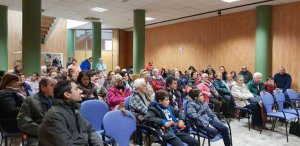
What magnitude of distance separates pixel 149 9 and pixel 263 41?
4.34 m

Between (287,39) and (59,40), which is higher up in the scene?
(59,40)

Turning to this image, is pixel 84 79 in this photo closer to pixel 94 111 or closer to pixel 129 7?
pixel 94 111

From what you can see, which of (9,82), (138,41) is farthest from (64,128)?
(138,41)

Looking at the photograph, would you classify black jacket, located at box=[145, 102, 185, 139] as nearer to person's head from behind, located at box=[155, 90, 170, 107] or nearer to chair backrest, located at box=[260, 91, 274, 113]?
person's head from behind, located at box=[155, 90, 170, 107]

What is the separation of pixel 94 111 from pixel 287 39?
7.84 metres

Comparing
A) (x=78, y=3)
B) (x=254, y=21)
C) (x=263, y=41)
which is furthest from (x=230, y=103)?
(x=78, y=3)

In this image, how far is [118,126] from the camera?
3.29 meters

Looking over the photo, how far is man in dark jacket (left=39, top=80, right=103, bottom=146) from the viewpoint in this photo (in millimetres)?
2164

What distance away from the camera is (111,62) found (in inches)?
684

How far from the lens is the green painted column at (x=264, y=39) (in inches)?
375

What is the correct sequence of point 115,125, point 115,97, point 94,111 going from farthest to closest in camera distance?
point 115,97
point 94,111
point 115,125

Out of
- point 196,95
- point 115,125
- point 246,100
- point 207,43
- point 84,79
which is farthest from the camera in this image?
point 207,43

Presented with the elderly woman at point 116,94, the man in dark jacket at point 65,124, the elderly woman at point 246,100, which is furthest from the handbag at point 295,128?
the man in dark jacket at point 65,124

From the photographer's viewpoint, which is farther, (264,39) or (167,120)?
(264,39)
